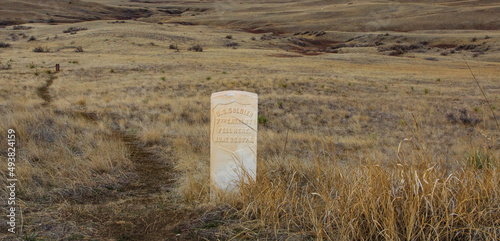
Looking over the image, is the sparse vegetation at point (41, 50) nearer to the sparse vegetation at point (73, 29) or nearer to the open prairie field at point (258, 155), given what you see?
the open prairie field at point (258, 155)

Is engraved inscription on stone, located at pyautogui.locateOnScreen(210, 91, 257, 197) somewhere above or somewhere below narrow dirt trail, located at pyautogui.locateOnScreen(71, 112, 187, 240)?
above

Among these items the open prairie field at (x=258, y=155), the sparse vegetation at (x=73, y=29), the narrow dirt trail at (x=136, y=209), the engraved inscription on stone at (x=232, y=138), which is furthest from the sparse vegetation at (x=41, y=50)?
the engraved inscription on stone at (x=232, y=138)

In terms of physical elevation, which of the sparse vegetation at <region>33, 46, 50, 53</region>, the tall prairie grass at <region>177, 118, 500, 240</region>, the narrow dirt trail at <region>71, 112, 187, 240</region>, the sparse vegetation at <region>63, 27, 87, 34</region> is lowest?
the sparse vegetation at <region>33, 46, 50, 53</region>

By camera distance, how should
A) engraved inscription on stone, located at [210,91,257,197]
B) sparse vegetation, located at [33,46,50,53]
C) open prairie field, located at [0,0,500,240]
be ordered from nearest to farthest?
1. open prairie field, located at [0,0,500,240]
2. engraved inscription on stone, located at [210,91,257,197]
3. sparse vegetation, located at [33,46,50,53]

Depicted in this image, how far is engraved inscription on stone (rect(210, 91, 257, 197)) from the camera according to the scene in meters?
4.54

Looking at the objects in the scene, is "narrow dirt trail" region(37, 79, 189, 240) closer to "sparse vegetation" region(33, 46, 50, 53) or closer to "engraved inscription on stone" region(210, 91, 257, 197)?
"engraved inscription on stone" region(210, 91, 257, 197)

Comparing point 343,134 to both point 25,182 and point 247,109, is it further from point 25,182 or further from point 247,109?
point 25,182

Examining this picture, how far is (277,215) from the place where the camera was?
368cm

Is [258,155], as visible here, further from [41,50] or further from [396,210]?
[41,50]

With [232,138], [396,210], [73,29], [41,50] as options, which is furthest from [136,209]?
[73,29]

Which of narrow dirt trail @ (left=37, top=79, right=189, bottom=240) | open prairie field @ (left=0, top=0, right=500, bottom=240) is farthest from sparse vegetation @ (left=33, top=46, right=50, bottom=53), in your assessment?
narrow dirt trail @ (left=37, top=79, right=189, bottom=240)

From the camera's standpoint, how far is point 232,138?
4598mm

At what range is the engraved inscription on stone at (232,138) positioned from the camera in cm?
454

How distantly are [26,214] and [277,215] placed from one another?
2761mm
